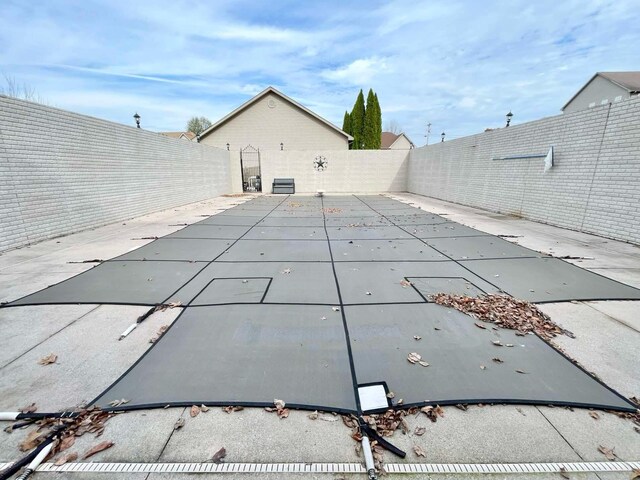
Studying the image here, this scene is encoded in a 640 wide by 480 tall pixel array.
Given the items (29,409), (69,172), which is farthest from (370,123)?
(29,409)

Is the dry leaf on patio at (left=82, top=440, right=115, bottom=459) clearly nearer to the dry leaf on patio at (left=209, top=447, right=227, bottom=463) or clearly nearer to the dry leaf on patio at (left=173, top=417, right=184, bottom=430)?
the dry leaf on patio at (left=173, top=417, right=184, bottom=430)

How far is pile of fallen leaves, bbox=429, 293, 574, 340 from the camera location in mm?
2570

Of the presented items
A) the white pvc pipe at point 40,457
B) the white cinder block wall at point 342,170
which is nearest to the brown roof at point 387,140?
the white cinder block wall at point 342,170

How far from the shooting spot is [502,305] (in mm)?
2969

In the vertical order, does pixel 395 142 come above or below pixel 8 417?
above

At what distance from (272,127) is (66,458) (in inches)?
827

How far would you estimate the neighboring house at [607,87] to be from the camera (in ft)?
67.6

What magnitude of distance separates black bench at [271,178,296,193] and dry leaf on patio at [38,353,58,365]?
47.8 ft

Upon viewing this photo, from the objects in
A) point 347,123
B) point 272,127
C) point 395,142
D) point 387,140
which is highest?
point 347,123

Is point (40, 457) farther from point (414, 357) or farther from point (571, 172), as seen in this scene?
point (571, 172)

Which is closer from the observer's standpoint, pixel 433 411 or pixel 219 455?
pixel 219 455

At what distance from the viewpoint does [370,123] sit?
1024 inches

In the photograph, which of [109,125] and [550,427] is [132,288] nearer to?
[550,427]

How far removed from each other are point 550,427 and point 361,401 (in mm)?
1027
